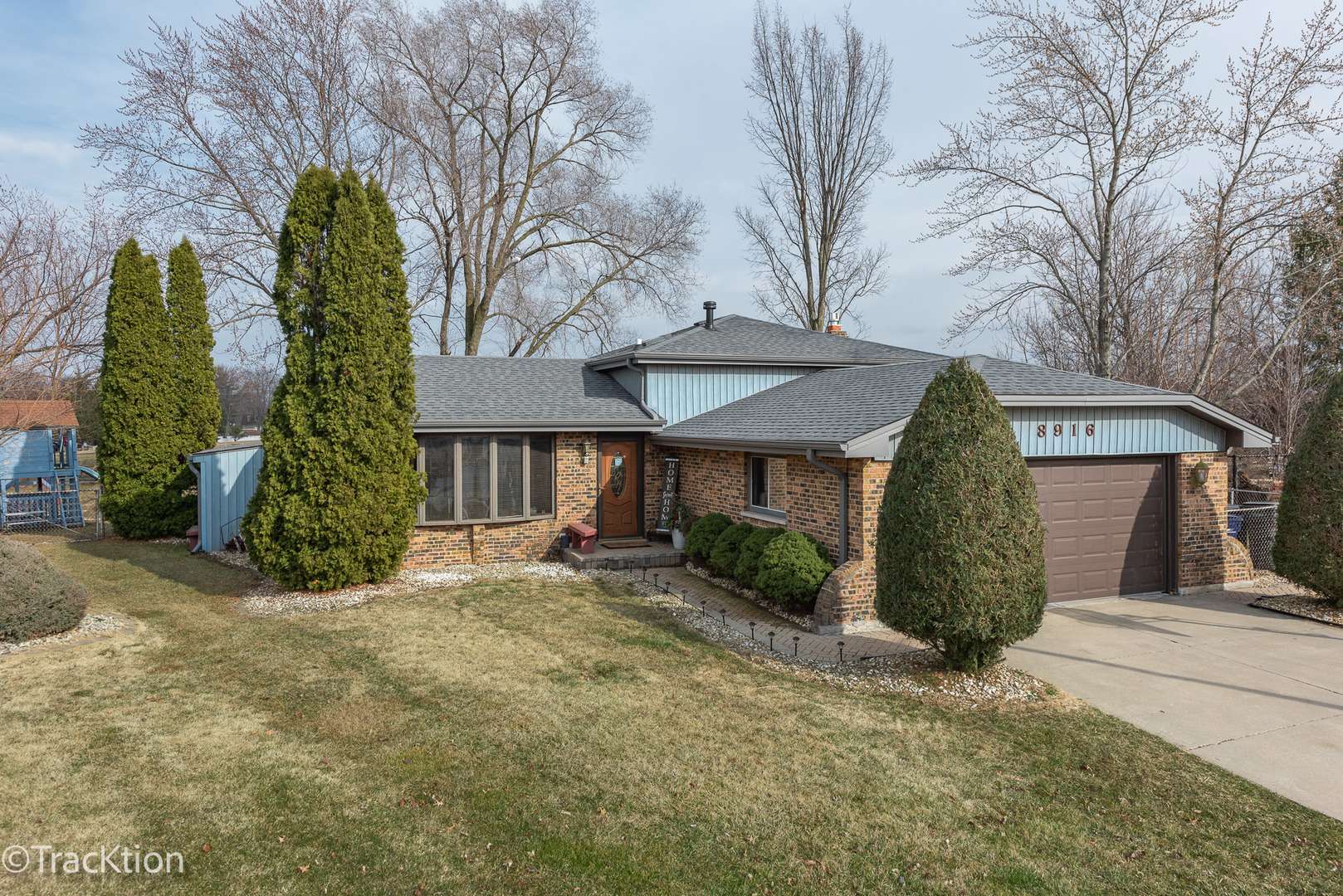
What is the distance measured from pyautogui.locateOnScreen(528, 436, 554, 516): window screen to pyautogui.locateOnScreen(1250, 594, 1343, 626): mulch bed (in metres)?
11.2

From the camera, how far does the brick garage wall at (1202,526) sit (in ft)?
34.6

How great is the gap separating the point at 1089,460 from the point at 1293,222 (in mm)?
9303

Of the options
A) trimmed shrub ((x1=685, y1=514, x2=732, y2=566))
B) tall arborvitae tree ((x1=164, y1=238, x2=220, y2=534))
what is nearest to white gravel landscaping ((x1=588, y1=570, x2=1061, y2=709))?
trimmed shrub ((x1=685, y1=514, x2=732, y2=566))

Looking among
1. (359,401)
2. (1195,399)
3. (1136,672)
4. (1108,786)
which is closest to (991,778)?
(1108,786)

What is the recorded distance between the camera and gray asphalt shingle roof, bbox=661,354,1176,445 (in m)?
9.62

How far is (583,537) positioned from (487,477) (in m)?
2.06

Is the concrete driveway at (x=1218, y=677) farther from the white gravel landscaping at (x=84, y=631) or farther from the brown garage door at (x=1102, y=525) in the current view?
the white gravel landscaping at (x=84, y=631)

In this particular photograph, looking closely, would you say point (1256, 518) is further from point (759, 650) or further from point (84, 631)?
point (84, 631)

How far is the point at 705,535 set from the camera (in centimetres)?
1200

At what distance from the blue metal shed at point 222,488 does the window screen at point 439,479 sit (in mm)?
4899

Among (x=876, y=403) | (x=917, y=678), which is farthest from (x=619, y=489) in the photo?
(x=917, y=678)

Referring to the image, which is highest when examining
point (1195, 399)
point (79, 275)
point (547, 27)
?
point (547, 27)

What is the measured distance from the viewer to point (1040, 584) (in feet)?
22.1

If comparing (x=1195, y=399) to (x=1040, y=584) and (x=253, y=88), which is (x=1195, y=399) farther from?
(x=253, y=88)
